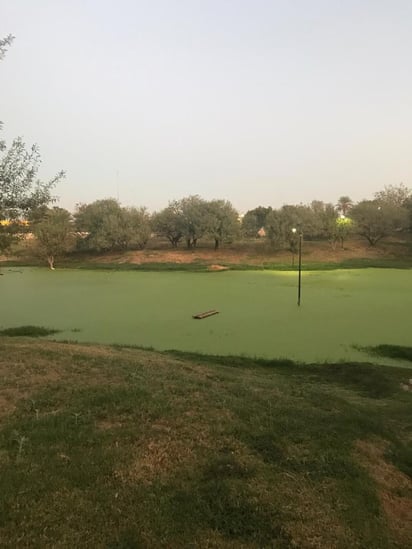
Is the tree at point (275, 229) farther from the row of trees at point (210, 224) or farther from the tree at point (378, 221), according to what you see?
the tree at point (378, 221)

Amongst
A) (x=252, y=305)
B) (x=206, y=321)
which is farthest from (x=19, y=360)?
(x=252, y=305)

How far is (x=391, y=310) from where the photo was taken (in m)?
13.8

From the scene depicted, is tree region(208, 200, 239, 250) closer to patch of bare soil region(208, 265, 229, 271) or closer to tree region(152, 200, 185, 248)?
tree region(152, 200, 185, 248)

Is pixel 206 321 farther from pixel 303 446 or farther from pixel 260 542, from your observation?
pixel 260 542

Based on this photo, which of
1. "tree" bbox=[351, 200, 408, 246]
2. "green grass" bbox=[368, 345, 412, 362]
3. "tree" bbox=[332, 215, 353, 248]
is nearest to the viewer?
"green grass" bbox=[368, 345, 412, 362]

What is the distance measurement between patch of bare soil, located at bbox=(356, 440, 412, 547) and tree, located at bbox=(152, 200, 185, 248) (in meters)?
35.5

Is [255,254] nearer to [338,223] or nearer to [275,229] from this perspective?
[275,229]

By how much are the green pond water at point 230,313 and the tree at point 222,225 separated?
14603 millimetres

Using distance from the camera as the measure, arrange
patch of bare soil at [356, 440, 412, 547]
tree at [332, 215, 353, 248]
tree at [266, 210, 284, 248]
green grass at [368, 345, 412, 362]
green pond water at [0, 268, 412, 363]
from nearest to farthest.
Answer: patch of bare soil at [356, 440, 412, 547]
green grass at [368, 345, 412, 362]
green pond water at [0, 268, 412, 363]
tree at [266, 210, 284, 248]
tree at [332, 215, 353, 248]

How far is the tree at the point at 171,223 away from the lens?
39.3 meters

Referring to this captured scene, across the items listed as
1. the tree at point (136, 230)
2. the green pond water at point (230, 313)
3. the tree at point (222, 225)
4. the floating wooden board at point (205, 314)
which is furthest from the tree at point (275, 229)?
the floating wooden board at point (205, 314)

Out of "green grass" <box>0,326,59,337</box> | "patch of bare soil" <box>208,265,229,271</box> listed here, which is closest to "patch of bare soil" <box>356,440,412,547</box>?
"green grass" <box>0,326,59,337</box>

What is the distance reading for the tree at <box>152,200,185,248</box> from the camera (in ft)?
129

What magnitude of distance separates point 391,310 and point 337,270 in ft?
48.9
